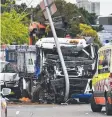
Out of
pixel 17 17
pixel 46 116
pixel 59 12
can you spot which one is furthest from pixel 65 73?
pixel 59 12

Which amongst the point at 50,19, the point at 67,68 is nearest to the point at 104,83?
the point at 67,68

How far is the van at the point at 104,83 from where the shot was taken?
71.6 feet

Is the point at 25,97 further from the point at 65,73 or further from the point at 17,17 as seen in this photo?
the point at 17,17

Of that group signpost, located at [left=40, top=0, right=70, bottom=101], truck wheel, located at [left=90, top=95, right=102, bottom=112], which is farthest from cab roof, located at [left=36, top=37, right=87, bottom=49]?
truck wheel, located at [left=90, top=95, right=102, bottom=112]

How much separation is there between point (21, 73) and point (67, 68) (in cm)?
265

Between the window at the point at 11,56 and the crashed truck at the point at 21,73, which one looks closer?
the crashed truck at the point at 21,73

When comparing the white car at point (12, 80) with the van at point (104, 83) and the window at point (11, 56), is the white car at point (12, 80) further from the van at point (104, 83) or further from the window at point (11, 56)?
the van at point (104, 83)

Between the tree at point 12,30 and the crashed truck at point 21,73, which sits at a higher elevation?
the tree at point 12,30

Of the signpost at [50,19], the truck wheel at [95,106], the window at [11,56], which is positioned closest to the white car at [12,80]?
the window at [11,56]

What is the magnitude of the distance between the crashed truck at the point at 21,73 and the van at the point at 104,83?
811 centimetres

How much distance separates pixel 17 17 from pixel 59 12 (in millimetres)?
31718

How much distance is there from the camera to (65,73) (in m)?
30.3

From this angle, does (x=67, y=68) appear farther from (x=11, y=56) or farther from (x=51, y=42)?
(x=11, y=56)

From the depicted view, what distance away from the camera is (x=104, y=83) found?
881 inches
